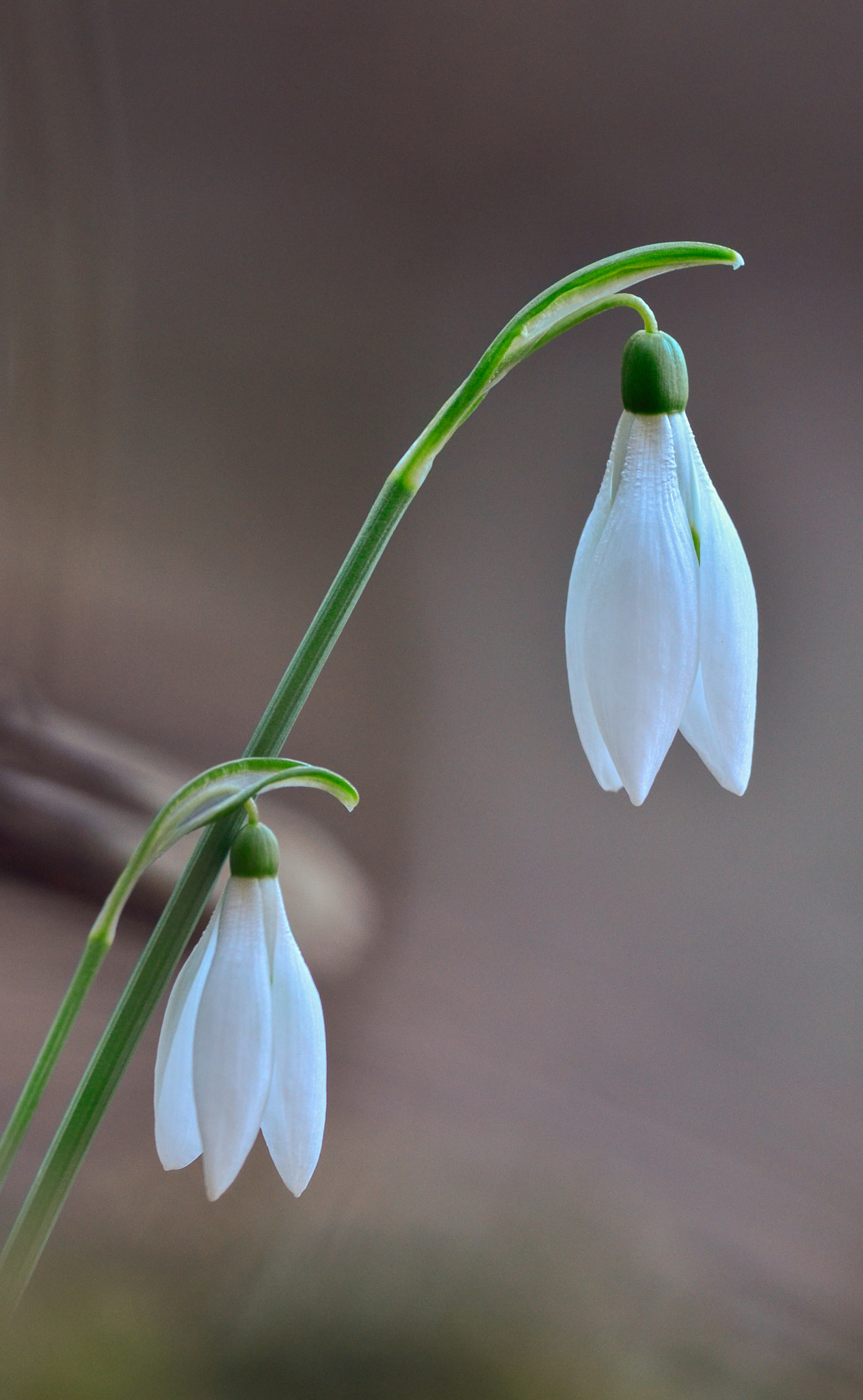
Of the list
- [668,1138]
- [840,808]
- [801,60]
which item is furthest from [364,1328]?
[801,60]

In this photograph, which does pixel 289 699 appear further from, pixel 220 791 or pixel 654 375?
pixel 654 375

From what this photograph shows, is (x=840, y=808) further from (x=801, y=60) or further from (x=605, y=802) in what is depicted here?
(x=801, y=60)

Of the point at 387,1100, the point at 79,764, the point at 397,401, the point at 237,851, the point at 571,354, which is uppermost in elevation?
the point at 571,354

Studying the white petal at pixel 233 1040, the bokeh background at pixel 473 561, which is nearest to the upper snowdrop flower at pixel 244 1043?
the white petal at pixel 233 1040

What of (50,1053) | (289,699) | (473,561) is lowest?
(50,1053)

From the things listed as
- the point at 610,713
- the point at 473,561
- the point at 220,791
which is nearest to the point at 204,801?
the point at 220,791

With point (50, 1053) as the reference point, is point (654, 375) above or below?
above
